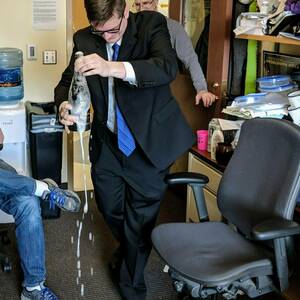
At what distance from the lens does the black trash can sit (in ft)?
11.5

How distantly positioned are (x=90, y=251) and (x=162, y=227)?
104cm

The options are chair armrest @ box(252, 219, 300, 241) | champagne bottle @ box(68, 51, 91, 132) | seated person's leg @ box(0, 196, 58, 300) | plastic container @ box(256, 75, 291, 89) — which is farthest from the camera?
plastic container @ box(256, 75, 291, 89)

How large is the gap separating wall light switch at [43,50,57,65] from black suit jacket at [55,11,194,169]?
162 cm

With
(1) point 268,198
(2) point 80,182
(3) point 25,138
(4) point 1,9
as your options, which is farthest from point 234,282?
(4) point 1,9

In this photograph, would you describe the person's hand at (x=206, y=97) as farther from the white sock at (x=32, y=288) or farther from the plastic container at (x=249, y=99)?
the white sock at (x=32, y=288)

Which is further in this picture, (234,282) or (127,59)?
(127,59)

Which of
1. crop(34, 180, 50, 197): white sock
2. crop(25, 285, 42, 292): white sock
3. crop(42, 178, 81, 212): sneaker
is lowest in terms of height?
crop(25, 285, 42, 292): white sock

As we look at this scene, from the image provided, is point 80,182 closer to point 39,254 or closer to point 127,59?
point 39,254

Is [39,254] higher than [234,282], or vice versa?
[234,282]

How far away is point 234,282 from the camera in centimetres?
177

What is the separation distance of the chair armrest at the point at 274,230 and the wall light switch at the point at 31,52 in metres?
2.57

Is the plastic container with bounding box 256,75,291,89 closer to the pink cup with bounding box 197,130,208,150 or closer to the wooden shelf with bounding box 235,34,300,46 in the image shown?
the wooden shelf with bounding box 235,34,300,46

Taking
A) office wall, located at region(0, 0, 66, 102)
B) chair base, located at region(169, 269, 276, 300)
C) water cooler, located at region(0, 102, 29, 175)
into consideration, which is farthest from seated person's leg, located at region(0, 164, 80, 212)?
office wall, located at region(0, 0, 66, 102)

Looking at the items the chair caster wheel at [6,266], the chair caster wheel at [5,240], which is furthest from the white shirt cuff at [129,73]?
the chair caster wheel at [5,240]
